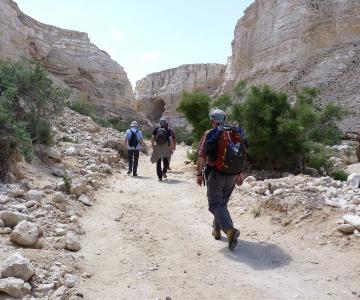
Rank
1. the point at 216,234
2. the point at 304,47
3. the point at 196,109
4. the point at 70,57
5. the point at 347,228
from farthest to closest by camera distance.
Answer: the point at 70,57, the point at 304,47, the point at 196,109, the point at 216,234, the point at 347,228

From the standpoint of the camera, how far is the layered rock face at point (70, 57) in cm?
2741

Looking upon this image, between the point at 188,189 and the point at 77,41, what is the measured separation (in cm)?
3015

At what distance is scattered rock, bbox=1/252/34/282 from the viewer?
10.2 ft

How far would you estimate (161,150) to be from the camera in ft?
31.7

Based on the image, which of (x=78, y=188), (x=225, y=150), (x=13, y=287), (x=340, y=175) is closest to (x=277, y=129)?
(x=340, y=175)

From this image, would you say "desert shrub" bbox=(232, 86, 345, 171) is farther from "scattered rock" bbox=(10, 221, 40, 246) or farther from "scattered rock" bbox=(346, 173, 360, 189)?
"scattered rock" bbox=(10, 221, 40, 246)

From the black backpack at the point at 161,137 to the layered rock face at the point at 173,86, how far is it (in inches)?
1690

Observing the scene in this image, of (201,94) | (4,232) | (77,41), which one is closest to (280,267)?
(4,232)

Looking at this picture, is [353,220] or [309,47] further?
[309,47]

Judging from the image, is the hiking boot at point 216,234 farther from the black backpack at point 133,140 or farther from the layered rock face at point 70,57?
the layered rock face at point 70,57

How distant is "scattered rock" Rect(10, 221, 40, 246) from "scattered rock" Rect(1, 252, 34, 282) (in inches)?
27.4

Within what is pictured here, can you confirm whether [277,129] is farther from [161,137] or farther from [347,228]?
[347,228]

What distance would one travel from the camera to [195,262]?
4.07m

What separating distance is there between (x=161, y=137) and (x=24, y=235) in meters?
5.90
